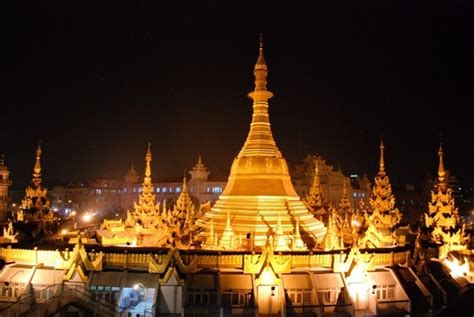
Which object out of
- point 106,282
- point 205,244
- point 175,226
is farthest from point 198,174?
point 106,282

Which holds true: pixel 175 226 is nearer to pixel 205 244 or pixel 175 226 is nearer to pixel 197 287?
pixel 205 244

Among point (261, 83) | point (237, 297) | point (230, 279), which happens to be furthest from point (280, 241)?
point (261, 83)

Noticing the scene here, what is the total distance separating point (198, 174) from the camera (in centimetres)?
7444

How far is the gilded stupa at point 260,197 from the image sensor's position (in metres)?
22.6

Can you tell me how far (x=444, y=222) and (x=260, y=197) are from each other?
1353 centimetres

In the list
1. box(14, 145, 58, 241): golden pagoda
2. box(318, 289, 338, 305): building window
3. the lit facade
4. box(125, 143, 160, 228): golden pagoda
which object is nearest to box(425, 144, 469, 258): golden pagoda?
the lit facade

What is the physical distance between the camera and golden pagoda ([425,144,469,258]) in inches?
1062

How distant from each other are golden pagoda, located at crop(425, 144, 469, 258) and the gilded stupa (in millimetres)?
8892

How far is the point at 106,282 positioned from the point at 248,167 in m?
10.9

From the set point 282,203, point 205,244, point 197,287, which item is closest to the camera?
point 197,287

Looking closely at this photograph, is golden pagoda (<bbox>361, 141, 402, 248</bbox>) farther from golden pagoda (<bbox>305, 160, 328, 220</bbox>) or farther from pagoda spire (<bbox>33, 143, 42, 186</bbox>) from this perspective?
pagoda spire (<bbox>33, 143, 42, 186</bbox>)

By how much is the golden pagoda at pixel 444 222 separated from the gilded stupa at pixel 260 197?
29.2 ft

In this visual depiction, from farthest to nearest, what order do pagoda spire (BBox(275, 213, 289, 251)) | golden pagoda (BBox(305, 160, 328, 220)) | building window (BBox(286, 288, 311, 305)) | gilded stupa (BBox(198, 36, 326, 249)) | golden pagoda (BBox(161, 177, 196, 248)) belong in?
1. golden pagoda (BBox(305, 160, 328, 220))
2. golden pagoda (BBox(161, 177, 196, 248))
3. gilded stupa (BBox(198, 36, 326, 249))
4. pagoda spire (BBox(275, 213, 289, 251))
5. building window (BBox(286, 288, 311, 305))

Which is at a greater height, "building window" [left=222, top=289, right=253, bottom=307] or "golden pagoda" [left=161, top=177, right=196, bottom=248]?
"golden pagoda" [left=161, top=177, right=196, bottom=248]
